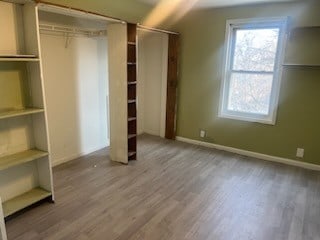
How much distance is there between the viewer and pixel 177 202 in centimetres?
266

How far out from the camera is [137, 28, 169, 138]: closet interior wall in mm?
4637

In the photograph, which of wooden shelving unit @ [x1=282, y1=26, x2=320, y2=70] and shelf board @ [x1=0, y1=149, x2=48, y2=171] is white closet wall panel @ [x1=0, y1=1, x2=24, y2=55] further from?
wooden shelving unit @ [x1=282, y1=26, x2=320, y2=70]

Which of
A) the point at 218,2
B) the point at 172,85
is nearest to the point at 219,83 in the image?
the point at 172,85

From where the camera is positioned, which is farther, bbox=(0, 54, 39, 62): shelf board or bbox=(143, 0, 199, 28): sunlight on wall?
bbox=(143, 0, 199, 28): sunlight on wall

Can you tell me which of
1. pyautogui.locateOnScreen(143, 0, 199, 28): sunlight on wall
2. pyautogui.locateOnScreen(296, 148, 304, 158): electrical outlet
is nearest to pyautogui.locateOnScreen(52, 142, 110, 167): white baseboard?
pyautogui.locateOnScreen(143, 0, 199, 28): sunlight on wall

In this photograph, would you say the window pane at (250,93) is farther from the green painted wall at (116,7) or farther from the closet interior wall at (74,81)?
the closet interior wall at (74,81)

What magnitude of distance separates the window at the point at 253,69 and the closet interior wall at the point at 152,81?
3.90 feet

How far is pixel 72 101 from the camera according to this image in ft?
11.7

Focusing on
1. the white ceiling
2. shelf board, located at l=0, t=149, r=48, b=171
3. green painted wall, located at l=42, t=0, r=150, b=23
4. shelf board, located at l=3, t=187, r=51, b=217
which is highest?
the white ceiling

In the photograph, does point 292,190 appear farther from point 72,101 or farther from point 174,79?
point 72,101

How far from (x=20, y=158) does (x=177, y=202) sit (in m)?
1.66

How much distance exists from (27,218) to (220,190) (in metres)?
2.10

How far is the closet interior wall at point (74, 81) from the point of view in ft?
10.4

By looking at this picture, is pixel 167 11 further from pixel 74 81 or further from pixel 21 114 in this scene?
pixel 21 114
